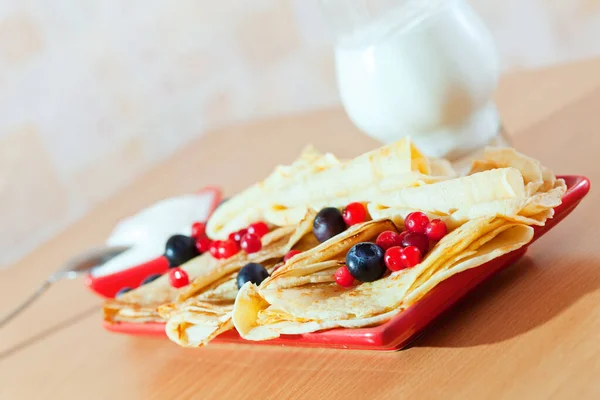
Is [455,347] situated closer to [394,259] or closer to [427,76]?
[394,259]

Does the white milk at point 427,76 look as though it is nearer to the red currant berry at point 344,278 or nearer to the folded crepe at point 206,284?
the folded crepe at point 206,284

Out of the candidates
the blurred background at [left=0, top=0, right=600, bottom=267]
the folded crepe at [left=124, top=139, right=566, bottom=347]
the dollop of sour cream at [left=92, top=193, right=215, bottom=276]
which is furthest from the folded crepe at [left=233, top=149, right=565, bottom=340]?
the blurred background at [left=0, top=0, right=600, bottom=267]

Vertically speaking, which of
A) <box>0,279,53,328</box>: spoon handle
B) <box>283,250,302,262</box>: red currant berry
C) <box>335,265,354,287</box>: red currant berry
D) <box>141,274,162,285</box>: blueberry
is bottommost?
<box>0,279,53,328</box>: spoon handle

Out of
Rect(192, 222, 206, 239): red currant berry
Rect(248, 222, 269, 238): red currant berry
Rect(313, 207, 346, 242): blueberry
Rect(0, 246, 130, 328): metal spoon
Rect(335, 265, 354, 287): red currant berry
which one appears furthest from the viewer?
Rect(0, 246, 130, 328): metal spoon

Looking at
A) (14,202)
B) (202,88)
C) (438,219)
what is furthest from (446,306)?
(202,88)

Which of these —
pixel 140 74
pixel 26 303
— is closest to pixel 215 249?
pixel 26 303

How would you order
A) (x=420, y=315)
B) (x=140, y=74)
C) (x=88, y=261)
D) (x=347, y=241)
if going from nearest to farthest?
1. (x=420, y=315)
2. (x=347, y=241)
3. (x=88, y=261)
4. (x=140, y=74)

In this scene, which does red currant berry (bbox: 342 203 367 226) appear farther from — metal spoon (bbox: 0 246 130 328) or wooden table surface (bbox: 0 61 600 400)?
metal spoon (bbox: 0 246 130 328)
